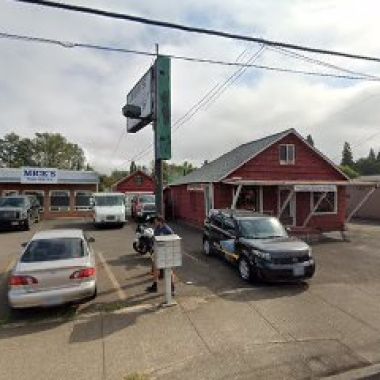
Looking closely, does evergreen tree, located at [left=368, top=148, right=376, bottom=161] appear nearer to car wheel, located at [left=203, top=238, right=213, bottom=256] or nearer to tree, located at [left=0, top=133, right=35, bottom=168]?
tree, located at [left=0, top=133, right=35, bottom=168]

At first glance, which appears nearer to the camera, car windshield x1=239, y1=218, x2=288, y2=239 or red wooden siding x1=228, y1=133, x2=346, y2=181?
car windshield x1=239, y1=218, x2=288, y2=239

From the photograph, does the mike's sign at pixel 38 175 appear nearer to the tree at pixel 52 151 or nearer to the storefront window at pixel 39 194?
the storefront window at pixel 39 194

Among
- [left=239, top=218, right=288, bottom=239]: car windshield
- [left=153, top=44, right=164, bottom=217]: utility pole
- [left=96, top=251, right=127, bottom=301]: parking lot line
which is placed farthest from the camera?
[left=239, top=218, right=288, bottom=239]: car windshield

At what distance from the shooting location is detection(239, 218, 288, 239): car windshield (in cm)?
1185

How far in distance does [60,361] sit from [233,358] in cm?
260

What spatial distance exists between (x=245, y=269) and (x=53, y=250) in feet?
15.9

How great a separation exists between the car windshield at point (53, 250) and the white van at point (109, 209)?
14.7 meters

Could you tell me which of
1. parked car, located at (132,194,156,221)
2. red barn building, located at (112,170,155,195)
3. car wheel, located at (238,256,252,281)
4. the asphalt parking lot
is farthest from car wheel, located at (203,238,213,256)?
red barn building, located at (112,170,155,195)

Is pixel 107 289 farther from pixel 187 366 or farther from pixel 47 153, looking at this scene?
pixel 47 153

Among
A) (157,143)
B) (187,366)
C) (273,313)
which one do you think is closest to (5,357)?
(187,366)

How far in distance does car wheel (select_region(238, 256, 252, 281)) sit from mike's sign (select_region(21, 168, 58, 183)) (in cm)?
2405

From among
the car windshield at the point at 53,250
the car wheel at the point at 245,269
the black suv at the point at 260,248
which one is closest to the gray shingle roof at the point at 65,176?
the black suv at the point at 260,248

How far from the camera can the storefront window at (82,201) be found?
33156 mm

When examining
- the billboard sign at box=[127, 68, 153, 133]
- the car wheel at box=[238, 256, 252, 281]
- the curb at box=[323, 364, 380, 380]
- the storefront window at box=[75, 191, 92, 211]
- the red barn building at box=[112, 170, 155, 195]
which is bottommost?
the curb at box=[323, 364, 380, 380]
